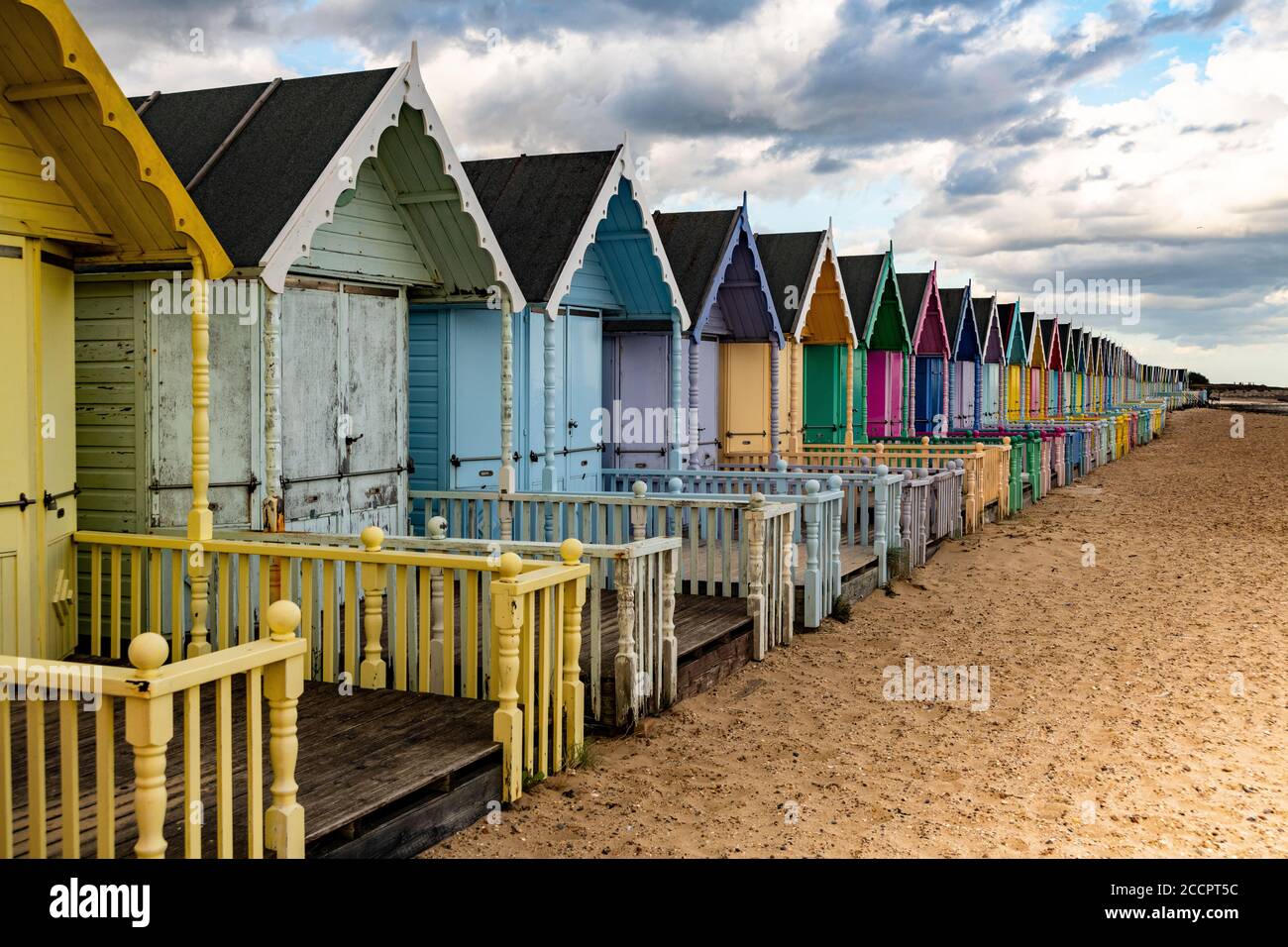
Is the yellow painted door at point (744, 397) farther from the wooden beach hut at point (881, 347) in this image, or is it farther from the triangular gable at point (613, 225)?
the wooden beach hut at point (881, 347)

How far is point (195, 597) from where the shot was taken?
6992 mm

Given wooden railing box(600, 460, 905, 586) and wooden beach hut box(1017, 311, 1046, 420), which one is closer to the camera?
wooden railing box(600, 460, 905, 586)

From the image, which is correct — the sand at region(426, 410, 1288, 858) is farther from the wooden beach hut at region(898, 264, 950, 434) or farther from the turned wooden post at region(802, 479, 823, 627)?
the wooden beach hut at region(898, 264, 950, 434)

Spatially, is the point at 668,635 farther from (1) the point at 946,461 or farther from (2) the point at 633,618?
(1) the point at 946,461

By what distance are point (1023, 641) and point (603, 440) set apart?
5.94 metres

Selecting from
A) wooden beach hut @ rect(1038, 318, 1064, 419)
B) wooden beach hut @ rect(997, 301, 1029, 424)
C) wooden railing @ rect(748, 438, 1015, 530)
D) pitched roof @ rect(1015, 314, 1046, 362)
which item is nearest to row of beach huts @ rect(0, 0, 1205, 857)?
wooden railing @ rect(748, 438, 1015, 530)

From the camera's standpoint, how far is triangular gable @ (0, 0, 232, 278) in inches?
242

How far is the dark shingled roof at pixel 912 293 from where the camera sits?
24391mm

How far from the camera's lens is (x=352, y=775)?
17.3 feet

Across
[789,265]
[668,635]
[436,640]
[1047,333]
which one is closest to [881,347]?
[789,265]

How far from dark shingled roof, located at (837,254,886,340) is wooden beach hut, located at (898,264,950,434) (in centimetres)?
269

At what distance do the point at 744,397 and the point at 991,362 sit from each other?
A: 18422 millimetres
